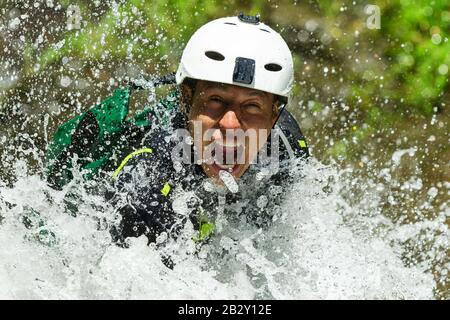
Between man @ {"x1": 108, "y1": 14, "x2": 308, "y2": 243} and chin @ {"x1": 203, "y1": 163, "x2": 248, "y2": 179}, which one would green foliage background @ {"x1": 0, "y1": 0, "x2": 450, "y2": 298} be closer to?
man @ {"x1": 108, "y1": 14, "x2": 308, "y2": 243}

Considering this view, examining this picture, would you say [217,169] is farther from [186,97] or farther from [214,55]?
[214,55]

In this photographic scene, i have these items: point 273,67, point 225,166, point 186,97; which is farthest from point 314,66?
point 225,166

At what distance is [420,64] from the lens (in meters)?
5.19

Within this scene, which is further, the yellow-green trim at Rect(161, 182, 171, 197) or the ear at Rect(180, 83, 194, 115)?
the ear at Rect(180, 83, 194, 115)

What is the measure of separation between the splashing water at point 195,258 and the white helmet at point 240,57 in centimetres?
51

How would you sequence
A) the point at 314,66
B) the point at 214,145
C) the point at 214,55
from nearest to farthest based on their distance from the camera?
the point at 214,145 < the point at 214,55 < the point at 314,66

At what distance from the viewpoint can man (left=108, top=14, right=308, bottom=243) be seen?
9.02ft

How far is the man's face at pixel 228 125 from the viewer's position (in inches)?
112

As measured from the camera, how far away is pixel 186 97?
3039 mm

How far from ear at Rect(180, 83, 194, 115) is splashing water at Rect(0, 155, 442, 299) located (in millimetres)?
498

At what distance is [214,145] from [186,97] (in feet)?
0.94

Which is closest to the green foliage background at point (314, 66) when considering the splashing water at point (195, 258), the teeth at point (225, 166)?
the splashing water at point (195, 258)

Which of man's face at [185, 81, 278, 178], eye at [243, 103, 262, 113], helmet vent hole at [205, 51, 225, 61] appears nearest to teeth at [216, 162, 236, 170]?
man's face at [185, 81, 278, 178]

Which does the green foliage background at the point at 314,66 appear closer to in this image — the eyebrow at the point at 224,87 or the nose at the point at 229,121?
the eyebrow at the point at 224,87
